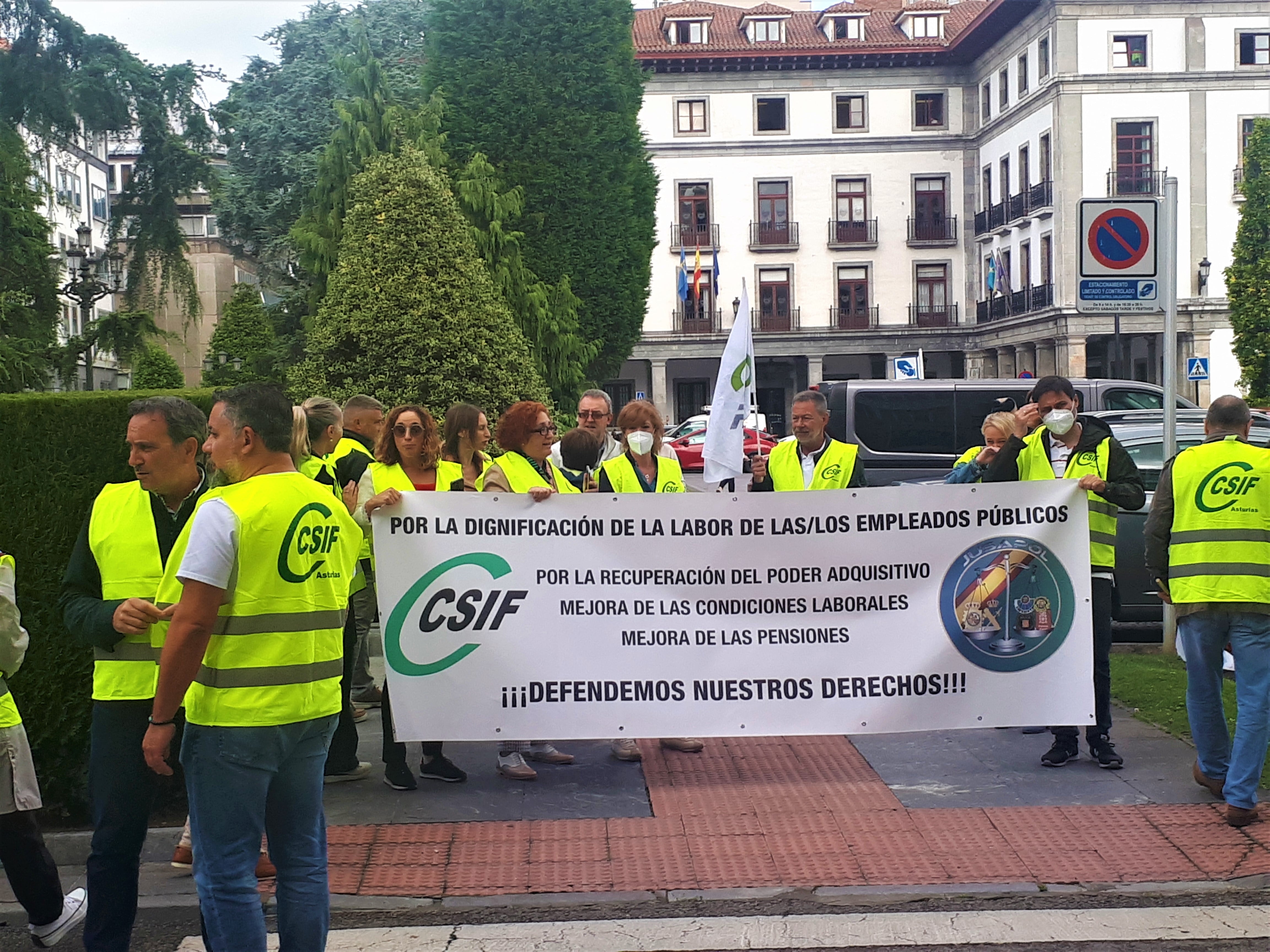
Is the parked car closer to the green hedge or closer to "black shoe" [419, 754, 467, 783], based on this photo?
"black shoe" [419, 754, 467, 783]

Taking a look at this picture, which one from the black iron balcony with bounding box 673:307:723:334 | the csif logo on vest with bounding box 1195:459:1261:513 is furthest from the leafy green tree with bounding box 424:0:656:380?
the black iron balcony with bounding box 673:307:723:334

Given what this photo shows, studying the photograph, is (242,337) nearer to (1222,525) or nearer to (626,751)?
(626,751)

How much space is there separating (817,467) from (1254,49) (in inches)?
1948

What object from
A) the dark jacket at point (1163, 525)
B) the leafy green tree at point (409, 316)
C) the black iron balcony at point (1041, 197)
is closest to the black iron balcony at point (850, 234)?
the black iron balcony at point (1041, 197)

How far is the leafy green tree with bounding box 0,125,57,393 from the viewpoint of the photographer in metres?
23.9

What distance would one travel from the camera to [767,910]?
5.36m

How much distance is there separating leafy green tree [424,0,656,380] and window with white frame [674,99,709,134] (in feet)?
96.2

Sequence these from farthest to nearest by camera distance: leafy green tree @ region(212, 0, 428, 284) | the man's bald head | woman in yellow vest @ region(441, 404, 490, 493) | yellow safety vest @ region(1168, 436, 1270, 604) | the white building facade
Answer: the white building facade, leafy green tree @ region(212, 0, 428, 284), woman in yellow vest @ region(441, 404, 490, 493), the man's bald head, yellow safety vest @ region(1168, 436, 1270, 604)

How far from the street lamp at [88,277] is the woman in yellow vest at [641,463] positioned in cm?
2223

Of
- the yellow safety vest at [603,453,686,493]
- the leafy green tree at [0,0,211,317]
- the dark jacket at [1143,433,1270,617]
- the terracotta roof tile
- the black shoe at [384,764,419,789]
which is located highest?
the terracotta roof tile

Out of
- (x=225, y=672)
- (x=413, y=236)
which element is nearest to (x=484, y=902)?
(x=225, y=672)

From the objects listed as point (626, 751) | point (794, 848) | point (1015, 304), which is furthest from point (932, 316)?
point (794, 848)

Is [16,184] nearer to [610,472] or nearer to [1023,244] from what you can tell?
[610,472]

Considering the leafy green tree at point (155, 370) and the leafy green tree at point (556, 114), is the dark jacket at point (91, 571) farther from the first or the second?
the leafy green tree at point (556, 114)
